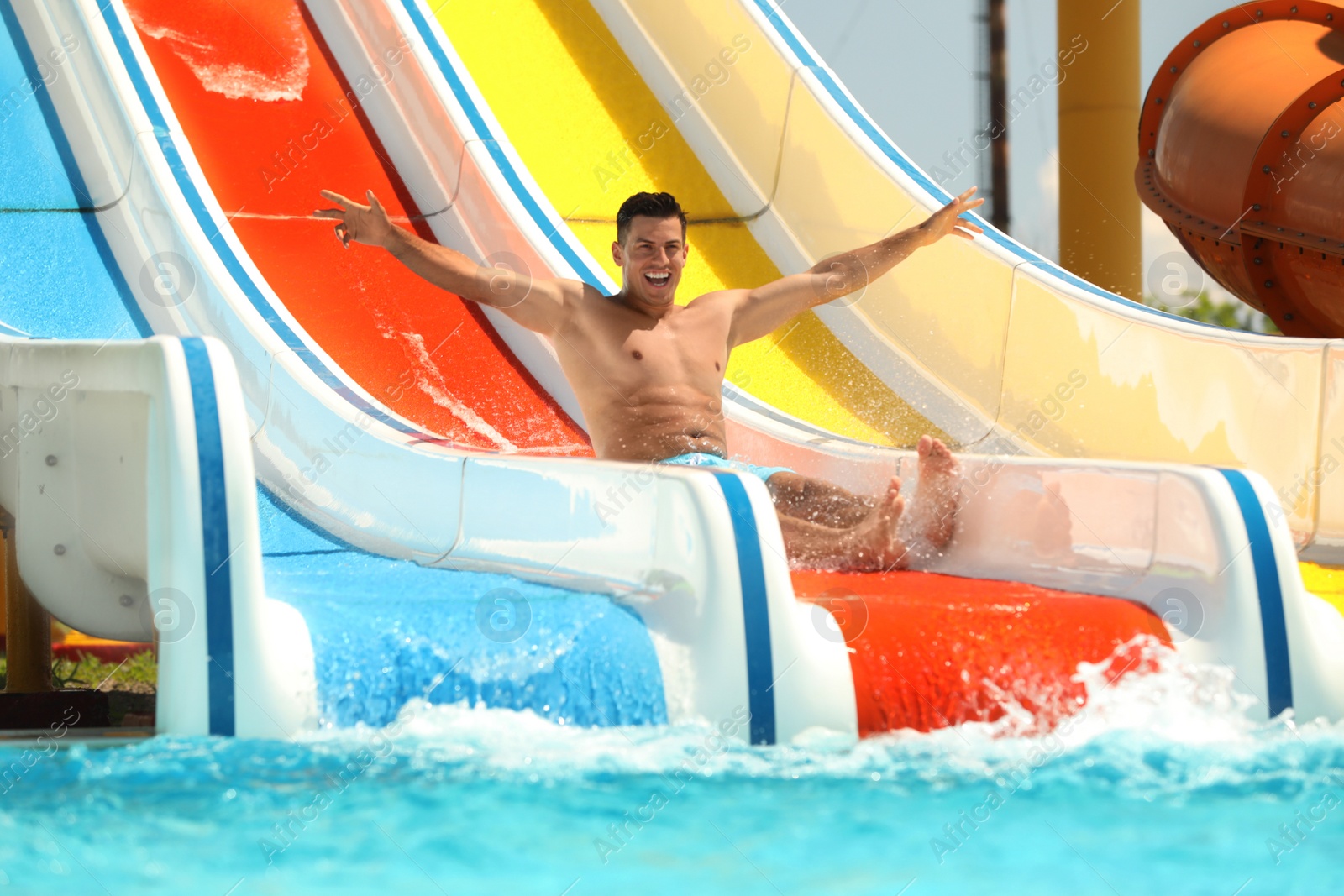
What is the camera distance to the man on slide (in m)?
3.03

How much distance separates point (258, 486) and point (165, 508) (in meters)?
1.32

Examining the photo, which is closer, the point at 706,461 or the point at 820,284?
the point at 706,461

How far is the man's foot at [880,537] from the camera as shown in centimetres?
287

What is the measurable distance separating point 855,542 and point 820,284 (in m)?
0.86

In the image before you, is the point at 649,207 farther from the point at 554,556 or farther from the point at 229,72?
the point at 229,72

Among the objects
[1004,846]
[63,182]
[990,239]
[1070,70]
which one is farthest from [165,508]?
[1070,70]

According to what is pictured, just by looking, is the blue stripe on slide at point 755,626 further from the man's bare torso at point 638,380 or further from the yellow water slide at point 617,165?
the yellow water slide at point 617,165

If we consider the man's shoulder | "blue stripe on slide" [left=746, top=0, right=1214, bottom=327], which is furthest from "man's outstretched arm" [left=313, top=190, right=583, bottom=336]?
"blue stripe on slide" [left=746, top=0, right=1214, bottom=327]

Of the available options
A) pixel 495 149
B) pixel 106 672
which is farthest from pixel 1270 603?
pixel 106 672

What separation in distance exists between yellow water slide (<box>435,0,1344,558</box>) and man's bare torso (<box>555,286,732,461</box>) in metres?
1.20

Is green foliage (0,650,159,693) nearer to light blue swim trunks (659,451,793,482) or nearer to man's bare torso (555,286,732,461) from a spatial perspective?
man's bare torso (555,286,732,461)

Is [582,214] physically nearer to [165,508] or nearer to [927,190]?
[927,190]

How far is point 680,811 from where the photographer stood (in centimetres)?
202

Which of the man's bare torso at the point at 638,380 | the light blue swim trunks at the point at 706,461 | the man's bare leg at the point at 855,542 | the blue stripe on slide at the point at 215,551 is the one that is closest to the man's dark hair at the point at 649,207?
the man's bare torso at the point at 638,380
